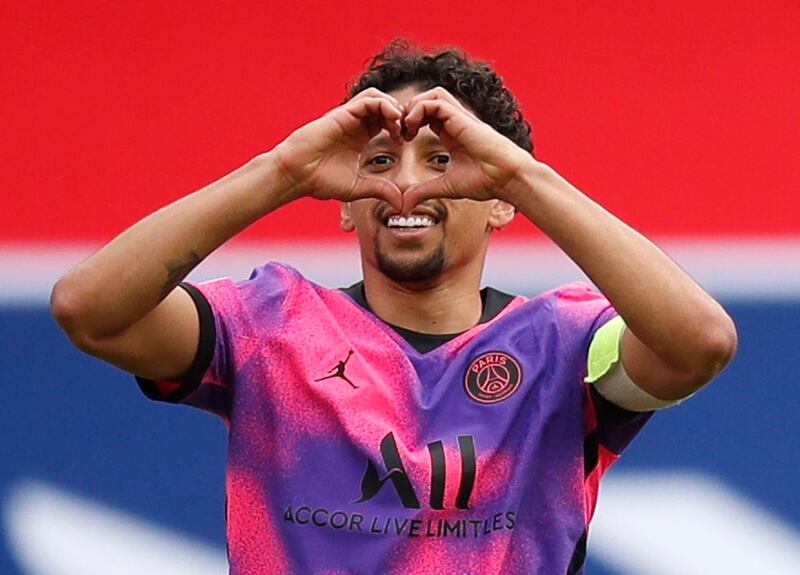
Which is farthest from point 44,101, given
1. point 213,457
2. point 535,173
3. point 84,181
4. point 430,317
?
point 535,173

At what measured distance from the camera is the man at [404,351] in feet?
6.36

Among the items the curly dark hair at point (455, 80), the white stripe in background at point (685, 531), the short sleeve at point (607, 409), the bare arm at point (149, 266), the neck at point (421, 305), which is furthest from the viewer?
the white stripe in background at point (685, 531)

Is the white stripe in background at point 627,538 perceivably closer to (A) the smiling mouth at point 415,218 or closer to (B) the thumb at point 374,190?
(A) the smiling mouth at point 415,218

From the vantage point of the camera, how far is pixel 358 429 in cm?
201

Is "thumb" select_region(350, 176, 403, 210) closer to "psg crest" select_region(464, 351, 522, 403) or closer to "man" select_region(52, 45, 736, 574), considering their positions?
"man" select_region(52, 45, 736, 574)

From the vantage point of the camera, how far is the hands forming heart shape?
194cm

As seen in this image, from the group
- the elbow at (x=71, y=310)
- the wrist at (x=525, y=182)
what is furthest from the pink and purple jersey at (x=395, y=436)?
the wrist at (x=525, y=182)

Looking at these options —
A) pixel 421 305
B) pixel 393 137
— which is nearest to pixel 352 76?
pixel 421 305

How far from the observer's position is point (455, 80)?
2271 mm

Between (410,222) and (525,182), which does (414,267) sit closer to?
(410,222)

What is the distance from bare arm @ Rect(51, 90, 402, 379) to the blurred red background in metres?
0.90

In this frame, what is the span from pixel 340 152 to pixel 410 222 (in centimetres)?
17

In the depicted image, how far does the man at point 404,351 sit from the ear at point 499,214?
8cm

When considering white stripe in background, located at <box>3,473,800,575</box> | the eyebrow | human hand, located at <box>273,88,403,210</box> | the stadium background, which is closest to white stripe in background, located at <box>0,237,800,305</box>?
the stadium background
